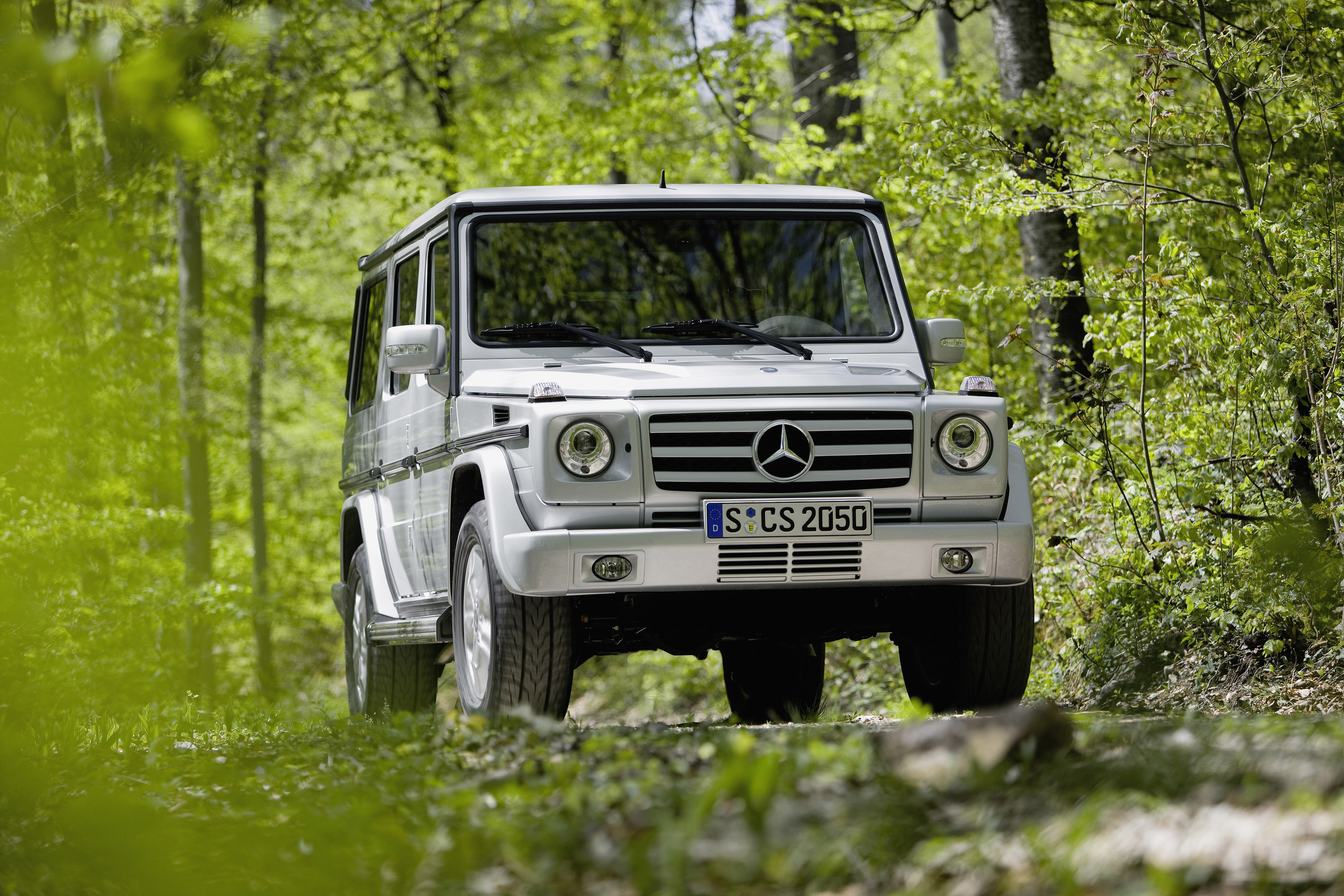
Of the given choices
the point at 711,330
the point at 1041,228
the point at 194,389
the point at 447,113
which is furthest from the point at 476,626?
the point at 447,113

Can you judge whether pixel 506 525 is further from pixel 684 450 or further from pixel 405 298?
pixel 405 298

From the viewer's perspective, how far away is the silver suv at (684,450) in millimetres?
5340

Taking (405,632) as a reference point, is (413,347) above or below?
above

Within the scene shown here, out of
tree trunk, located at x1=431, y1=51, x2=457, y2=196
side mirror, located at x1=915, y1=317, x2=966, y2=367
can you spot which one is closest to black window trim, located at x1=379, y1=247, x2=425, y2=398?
side mirror, located at x1=915, y1=317, x2=966, y2=367

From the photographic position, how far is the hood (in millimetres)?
5527

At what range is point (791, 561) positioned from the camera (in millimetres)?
5410

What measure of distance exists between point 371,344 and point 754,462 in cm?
388

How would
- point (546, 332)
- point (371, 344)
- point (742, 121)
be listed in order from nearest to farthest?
point (546, 332) < point (371, 344) < point (742, 121)

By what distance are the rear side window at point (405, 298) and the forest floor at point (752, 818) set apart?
3544 mm

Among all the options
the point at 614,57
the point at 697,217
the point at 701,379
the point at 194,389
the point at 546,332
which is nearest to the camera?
the point at 701,379

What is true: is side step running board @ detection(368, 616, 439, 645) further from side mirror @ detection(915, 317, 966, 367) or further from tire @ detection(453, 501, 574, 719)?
side mirror @ detection(915, 317, 966, 367)

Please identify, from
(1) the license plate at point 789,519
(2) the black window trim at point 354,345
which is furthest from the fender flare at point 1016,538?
(2) the black window trim at point 354,345

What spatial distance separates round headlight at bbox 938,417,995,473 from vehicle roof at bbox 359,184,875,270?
64.3 inches

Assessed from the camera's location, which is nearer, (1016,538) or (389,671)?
(1016,538)
